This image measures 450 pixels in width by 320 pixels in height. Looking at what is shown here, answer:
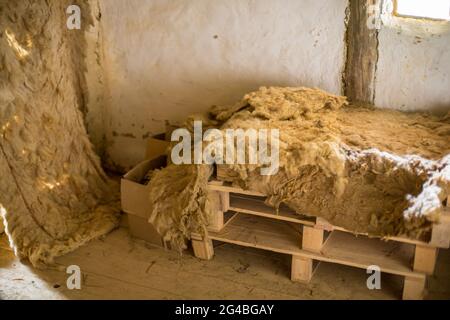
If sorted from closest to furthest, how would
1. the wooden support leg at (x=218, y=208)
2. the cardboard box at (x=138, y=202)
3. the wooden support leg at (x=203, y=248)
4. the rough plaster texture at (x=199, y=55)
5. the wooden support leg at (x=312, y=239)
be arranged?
the wooden support leg at (x=312, y=239) < the wooden support leg at (x=218, y=208) < the wooden support leg at (x=203, y=248) < the cardboard box at (x=138, y=202) < the rough plaster texture at (x=199, y=55)

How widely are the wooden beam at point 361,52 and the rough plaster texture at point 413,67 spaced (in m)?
0.04

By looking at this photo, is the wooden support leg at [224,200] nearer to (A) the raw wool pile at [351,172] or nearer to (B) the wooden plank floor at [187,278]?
(A) the raw wool pile at [351,172]

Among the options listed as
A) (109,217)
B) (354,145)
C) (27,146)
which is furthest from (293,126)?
(27,146)

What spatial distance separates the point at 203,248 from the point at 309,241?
2.03ft

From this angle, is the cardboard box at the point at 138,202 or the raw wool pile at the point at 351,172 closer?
the raw wool pile at the point at 351,172

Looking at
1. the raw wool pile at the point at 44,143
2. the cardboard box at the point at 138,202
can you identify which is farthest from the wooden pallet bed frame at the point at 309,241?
the raw wool pile at the point at 44,143

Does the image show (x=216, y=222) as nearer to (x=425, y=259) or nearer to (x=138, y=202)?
(x=138, y=202)

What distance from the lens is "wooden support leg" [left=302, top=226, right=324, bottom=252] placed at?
2514 mm

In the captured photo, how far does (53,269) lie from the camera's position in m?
2.81

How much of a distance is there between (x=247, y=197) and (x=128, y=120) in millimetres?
1434

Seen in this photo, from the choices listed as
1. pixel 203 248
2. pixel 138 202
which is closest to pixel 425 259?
pixel 203 248

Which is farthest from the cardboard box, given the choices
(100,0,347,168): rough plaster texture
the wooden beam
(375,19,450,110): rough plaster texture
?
(375,19,450,110): rough plaster texture

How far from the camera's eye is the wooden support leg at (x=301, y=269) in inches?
102

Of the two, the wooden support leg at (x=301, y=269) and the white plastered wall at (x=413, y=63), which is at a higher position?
the white plastered wall at (x=413, y=63)
